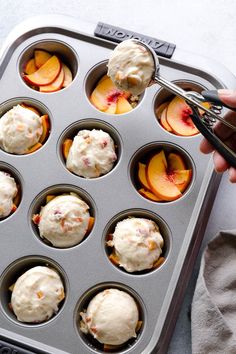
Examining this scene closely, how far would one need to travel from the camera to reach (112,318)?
5.45 ft

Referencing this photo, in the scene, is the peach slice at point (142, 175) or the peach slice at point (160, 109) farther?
the peach slice at point (160, 109)

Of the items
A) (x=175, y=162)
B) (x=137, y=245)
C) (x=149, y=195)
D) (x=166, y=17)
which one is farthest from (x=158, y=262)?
(x=166, y=17)

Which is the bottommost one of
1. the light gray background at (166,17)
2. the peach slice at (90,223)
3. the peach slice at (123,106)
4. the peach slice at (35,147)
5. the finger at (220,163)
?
the peach slice at (90,223)

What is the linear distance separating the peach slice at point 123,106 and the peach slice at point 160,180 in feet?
0.58

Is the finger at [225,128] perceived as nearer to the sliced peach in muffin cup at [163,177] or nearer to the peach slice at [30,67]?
the sliced peach in muffin cup at [163,177]

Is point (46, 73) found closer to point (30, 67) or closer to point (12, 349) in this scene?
point (30, 67)

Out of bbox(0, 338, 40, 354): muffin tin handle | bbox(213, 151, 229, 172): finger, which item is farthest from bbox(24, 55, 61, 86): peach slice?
bbox(0, 338, 40, 354): muffin tin handle

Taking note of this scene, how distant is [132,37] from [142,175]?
45cm

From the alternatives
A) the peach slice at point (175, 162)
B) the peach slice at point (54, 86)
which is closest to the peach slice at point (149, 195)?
the peach slice at point (175, 162)

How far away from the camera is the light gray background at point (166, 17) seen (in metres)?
2.20

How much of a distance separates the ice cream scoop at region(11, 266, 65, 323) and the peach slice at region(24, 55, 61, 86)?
0.62 metres

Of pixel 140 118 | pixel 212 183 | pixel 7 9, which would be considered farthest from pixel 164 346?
pixel 7 9

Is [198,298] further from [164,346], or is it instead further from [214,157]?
[214,157]

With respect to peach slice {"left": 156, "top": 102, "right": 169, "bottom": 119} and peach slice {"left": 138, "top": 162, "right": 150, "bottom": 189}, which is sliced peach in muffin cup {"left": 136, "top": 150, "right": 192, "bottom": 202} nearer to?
peach slice {"left": 138, "top": 162, "right": 150, "bottom": 189}
